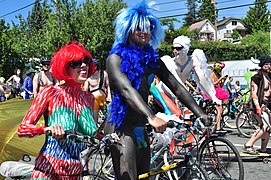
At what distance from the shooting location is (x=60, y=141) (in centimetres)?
263

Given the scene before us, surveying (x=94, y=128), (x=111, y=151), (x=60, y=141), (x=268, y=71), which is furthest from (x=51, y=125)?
(x=268, y=71)

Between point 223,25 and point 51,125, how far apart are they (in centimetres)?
10363

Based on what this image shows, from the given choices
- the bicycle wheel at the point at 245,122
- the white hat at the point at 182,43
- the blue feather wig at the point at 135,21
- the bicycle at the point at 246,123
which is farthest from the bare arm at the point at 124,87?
the bicycle wheel at the point at 245,122

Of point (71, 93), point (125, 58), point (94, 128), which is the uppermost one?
point (125, 58)

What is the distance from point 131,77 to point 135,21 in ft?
1.36

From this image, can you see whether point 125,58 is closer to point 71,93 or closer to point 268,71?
point 71,93

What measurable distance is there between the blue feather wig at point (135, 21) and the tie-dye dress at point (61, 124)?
2.00 ft

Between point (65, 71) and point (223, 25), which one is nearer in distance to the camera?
point (65, 71)

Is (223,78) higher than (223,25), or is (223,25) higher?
(223,25)

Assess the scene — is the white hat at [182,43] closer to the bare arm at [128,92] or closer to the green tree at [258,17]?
the bare arm at [128,92]

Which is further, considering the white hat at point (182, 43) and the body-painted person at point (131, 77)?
the white hat at point (182, 43)

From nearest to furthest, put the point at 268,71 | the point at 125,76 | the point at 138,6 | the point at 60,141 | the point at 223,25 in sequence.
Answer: the point at 60,141, the point at 125,76, the point at 138,6, the point at 268,71, the point at 223,25

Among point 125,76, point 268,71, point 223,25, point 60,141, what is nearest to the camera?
point 60,141

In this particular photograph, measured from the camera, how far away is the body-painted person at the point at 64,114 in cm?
262
